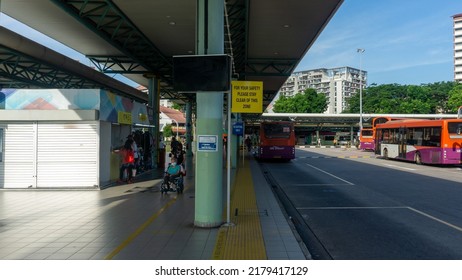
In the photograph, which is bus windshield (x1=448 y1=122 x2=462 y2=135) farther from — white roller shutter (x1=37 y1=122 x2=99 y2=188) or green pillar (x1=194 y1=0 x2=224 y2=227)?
white roller shutter (x1=37 y1=122 x2=99 y2=188)

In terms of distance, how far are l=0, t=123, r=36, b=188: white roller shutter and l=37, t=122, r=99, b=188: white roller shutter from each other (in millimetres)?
242

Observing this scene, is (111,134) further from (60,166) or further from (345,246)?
(345,246)

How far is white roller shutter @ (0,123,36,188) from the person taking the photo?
1284cm

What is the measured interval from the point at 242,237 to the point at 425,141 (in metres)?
20.8

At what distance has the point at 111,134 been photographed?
14812mm

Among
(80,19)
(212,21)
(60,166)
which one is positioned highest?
(80,19)

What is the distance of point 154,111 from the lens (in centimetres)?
2086

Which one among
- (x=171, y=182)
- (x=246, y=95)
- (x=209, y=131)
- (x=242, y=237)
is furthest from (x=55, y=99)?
(x=242, y=237)

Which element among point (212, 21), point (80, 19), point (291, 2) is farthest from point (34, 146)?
point (291, 2)

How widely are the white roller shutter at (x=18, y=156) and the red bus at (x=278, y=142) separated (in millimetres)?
17222

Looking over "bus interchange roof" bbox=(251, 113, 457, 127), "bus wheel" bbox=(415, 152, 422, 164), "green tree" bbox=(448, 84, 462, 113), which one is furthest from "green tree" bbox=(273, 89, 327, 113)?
"bus wheel" bbox=(415, 152, 422, 164)

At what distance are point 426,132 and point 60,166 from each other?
2053 cm

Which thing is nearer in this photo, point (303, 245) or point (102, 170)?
point (303, 245)

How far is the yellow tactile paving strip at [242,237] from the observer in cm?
575
